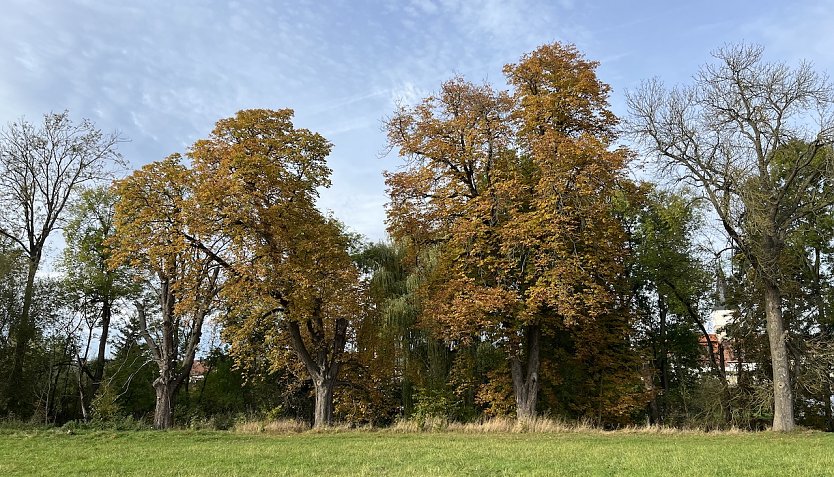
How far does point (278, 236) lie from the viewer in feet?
60.2

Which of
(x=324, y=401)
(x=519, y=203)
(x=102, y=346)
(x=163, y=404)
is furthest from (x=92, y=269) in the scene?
(x=519, y=203)

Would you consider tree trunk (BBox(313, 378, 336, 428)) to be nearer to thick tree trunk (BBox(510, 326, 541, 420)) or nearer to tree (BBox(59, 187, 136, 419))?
thick tree trunk (BBox(510, 326, 541, 420))

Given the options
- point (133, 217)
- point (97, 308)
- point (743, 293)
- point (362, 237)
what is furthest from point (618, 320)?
point (97, 308)

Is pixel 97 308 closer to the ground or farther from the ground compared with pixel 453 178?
closer to the ground

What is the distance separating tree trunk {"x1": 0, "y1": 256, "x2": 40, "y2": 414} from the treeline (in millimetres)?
141

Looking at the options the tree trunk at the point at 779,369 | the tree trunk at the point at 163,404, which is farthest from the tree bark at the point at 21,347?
the tree trunk at the point at 779,369

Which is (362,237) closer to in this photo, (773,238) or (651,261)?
(651,261)

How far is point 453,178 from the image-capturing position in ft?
69.2

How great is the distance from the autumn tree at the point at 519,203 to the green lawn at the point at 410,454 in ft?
14.9

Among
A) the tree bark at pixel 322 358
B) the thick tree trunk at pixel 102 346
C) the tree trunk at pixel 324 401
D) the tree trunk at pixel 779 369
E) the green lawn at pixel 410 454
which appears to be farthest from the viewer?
the thick tree trunk at pixel 102 346

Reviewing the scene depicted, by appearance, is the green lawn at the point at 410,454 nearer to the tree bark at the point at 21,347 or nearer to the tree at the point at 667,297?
the tree bark at the point at 21,347

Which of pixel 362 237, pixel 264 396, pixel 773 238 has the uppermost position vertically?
pixel 362 237

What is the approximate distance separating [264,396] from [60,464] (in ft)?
67.9

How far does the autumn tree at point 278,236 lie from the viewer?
17.9 metres
